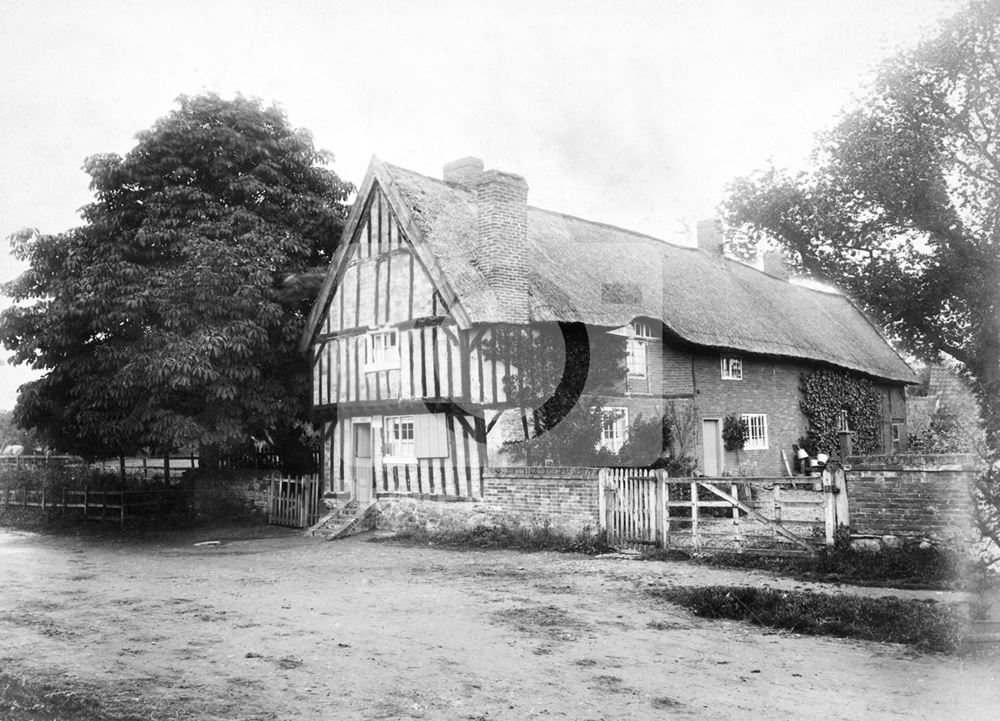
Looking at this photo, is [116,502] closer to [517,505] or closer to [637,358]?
[517,505]

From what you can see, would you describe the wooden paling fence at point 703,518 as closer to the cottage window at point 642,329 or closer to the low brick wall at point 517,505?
the low brick wall at point 517,505

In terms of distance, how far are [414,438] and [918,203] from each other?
1208 cm

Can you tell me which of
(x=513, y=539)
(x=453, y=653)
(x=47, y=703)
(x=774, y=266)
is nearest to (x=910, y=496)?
(x=453, y=653)

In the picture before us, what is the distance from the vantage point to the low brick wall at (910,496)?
380 inches

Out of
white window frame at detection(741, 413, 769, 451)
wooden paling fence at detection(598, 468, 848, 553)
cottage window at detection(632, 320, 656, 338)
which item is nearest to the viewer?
wooden paling fence at detection(598, 468, 848, 553)

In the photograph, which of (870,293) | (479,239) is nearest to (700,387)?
(870,293)

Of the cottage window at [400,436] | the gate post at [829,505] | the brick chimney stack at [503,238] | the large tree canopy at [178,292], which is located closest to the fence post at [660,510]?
the gate post at [829,505]

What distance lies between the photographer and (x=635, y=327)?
2028cm

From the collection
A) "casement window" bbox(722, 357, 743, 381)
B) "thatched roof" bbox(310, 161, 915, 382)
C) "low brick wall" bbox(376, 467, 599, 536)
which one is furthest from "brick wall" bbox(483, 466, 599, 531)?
"casement window" bbox(722, 357, 743, 381)

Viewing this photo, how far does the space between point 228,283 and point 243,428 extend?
3323mm

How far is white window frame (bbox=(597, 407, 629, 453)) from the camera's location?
1732 cm

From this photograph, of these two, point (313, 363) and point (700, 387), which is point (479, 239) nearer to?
point (313, 363)

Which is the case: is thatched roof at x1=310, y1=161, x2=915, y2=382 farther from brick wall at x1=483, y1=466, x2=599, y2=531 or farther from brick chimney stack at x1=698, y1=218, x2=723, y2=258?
brick wall at x1=483, y1=466, x2=599, y2=531

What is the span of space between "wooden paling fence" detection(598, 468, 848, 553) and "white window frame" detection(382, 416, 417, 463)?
594 centimetres
